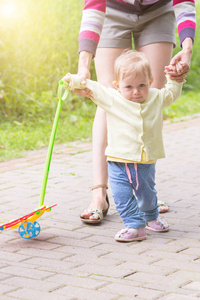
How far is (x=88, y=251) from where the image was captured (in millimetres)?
3027

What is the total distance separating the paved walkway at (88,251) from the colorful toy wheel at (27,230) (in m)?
0.04

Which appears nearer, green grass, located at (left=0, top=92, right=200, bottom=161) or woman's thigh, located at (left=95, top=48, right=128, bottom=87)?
woman's thigh, located at (left=95, top=48, right=128, bottom=87)

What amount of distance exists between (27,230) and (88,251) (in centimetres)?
38

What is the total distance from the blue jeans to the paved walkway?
0.15 m

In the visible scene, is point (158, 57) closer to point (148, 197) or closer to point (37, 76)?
point (148, 197)

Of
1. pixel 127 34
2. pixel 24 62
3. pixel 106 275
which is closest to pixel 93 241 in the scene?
pixel 106 275

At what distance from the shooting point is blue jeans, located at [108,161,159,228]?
321 cm

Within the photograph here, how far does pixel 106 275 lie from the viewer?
2.66 metres

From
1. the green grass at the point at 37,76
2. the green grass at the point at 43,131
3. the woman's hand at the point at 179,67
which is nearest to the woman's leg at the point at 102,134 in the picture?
the woman's hand at the point at 179,67

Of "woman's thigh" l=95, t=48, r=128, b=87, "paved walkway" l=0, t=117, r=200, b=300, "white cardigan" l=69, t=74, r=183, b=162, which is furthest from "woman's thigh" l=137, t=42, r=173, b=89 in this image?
"paved walkway" l=0, t=117, r=200, b=300

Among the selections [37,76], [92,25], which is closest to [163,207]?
[92,25]

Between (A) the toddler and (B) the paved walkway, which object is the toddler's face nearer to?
(A) the toddler

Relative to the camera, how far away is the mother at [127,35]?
350cm

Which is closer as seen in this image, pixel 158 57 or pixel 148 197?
pixel 148 197
